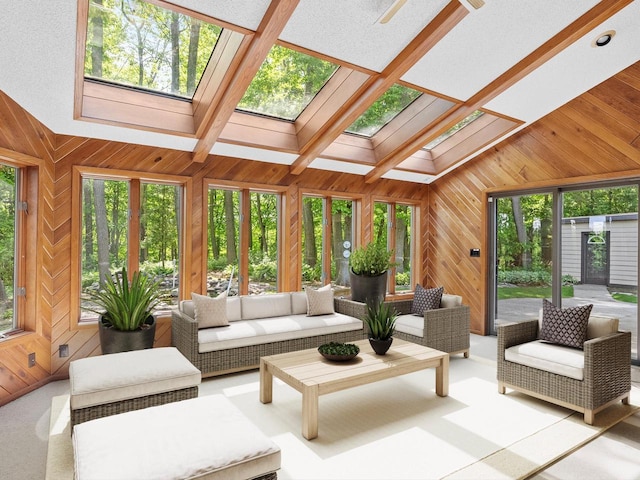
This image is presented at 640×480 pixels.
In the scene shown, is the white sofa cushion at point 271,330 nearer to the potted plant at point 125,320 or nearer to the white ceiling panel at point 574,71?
the potted plant at point 125,320

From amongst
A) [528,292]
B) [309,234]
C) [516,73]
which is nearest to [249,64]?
[516,73]

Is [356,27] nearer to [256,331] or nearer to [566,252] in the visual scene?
[256,331]

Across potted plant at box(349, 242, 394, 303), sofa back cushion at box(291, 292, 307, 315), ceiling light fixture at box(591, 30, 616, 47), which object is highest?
ceiling light fixture at box(591, 30, 616, 47)

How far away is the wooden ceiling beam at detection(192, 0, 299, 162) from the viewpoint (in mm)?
2752

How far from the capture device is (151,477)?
1563mm

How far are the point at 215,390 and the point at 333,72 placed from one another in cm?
341

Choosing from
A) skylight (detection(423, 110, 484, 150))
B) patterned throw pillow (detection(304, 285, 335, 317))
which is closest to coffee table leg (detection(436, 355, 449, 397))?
patterned throw pillow (detection(304, 285, 335, 317))

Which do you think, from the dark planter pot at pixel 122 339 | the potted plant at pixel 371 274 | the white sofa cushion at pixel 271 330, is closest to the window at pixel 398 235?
the potted plant at pixel 371 274

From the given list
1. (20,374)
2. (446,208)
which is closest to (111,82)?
(20,374)

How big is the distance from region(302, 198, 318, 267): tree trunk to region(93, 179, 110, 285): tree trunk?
2.62m

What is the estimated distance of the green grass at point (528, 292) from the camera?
5.28m

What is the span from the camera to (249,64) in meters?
3.24

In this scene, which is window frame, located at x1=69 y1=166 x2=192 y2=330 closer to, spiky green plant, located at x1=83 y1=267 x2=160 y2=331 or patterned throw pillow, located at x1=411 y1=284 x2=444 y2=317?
spiky green plant, located at x1=83 y1=267 x2=160 y2=331

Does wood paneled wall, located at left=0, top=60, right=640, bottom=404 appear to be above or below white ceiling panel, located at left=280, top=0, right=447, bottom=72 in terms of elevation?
below
